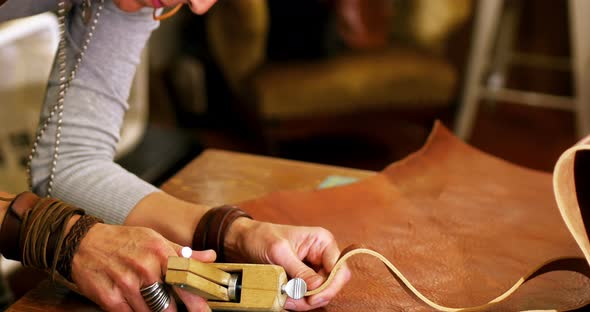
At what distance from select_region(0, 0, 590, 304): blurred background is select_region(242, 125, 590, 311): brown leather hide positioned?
1.00m

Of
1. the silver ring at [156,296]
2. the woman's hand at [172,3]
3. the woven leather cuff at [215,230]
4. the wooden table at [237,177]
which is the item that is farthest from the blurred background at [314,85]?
the silver ring at [156,296]

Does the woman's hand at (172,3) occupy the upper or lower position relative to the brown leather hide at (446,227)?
upper

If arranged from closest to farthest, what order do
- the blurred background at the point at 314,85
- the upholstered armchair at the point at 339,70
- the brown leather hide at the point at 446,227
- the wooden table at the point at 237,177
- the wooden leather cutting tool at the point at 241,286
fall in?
the wooden leather cutting tool at the point at 241,286 → the brown leather hide at the point at 446,227 → the wooden table at the point at 237,177 → the blurred background at the point at 314,85 → the upholstered armchair at the point at 339,70

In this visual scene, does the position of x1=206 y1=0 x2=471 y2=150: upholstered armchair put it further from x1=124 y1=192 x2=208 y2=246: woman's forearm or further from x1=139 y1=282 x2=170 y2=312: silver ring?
x1=139 y1=282 x2=170 y2=312: silver ring

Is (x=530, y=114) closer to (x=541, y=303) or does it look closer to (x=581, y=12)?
(x=581, y=12)

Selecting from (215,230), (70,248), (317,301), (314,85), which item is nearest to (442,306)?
(317,301)

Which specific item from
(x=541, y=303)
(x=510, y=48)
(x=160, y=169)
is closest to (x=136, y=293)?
(x=541, y=303)

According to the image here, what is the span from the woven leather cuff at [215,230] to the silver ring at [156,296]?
0.11m

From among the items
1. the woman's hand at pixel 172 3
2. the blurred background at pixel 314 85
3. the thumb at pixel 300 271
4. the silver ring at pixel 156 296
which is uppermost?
the woman's hand at pixel 172 3

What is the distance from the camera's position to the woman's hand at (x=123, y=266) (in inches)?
25.0

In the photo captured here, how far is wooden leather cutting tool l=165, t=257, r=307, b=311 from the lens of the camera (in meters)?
0.60

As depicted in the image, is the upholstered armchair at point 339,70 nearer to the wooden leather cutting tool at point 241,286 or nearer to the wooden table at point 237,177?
the wooden table at point 237,177

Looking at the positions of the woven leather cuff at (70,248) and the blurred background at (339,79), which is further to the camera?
the blurred background at (339,79)

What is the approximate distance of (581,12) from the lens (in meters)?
2.12
